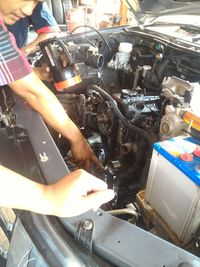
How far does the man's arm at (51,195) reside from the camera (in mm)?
502

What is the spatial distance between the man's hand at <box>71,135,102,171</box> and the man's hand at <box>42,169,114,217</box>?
19.4 inches

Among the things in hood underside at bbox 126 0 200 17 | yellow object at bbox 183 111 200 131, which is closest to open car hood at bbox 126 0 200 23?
hood underside at bbox 126 0 200 17

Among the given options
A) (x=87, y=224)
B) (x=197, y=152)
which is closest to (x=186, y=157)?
(x=197, y=152)

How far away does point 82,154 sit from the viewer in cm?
105

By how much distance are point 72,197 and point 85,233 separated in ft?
0.28

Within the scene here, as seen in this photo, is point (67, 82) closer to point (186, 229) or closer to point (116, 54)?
point (116, 54)

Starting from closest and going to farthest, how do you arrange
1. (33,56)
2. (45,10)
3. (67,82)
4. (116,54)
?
(67,82)
(116,54)
(33,56)
(45,10)

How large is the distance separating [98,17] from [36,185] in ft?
16.9

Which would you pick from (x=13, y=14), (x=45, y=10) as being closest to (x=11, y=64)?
(x=13, y=14)

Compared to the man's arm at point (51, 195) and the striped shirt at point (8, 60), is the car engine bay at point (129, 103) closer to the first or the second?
the striped shirt at point (8, 60)

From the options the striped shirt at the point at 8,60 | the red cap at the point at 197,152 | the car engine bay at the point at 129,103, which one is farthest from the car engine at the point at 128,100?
the striped shirt at the point at 8,60

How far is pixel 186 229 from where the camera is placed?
28.1 inches

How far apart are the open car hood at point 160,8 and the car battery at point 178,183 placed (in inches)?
30.8

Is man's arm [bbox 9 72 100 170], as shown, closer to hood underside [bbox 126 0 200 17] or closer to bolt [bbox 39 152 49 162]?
bolt [bbox 39 152 49 162]
